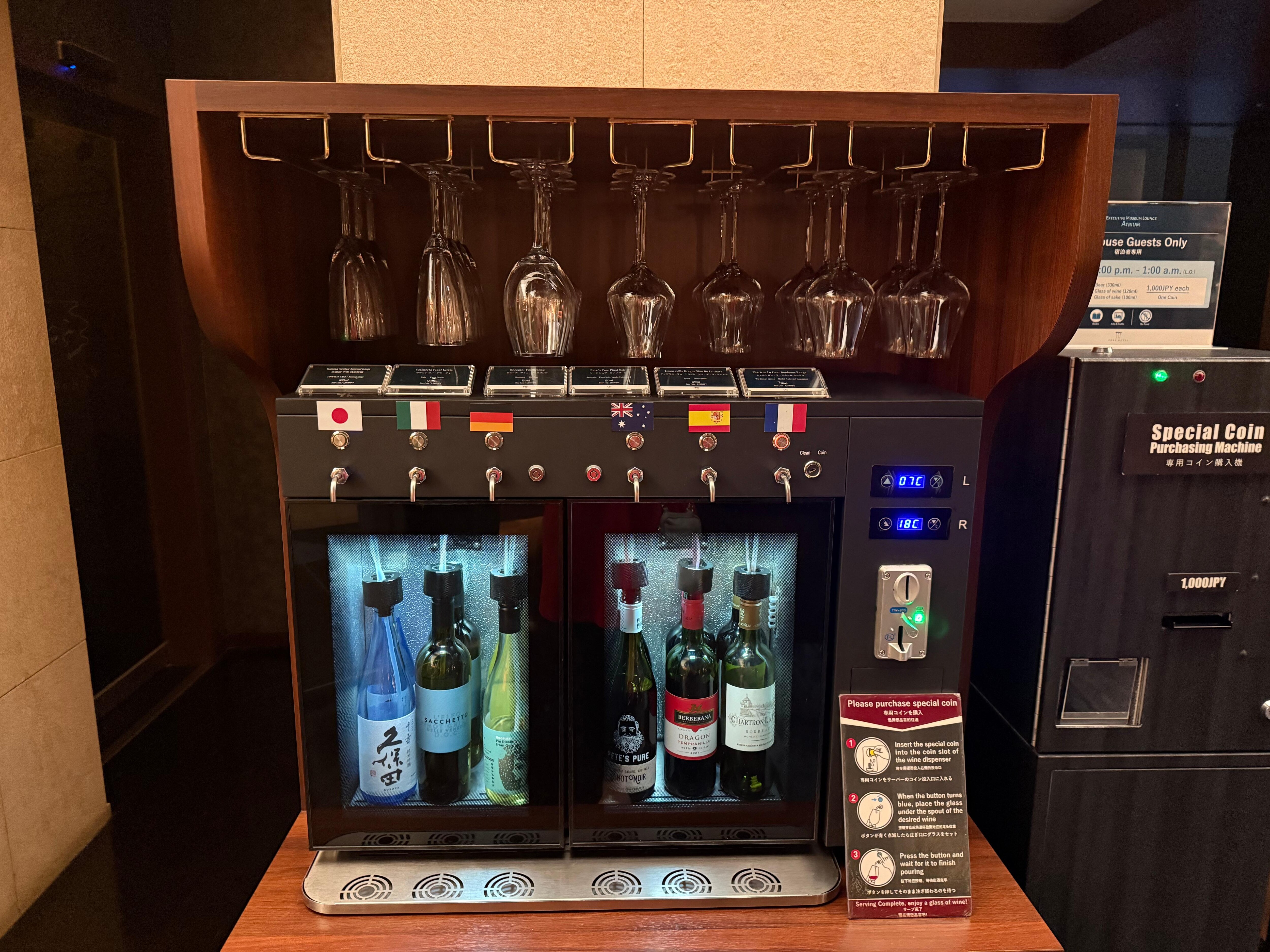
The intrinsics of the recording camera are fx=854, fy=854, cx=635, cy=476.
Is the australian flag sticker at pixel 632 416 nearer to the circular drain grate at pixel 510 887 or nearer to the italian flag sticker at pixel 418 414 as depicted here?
the italian flag sticker at pixel 418 414

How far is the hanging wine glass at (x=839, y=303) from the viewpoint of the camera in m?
1.46

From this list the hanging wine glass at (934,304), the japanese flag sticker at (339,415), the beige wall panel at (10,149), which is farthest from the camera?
the beige wall panel at (10,149)

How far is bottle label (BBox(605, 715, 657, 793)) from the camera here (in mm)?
1445

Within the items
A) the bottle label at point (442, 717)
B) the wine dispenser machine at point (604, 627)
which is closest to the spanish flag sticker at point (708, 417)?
the wine dispenser machine at point (604, 627)

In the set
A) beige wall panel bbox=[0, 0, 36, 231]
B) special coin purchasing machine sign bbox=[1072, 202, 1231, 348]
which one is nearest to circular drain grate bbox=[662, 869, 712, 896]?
special coin purchasing machine sign bbox=[1072, 202, 1231, 348]

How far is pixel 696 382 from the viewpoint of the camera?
1.32 meters

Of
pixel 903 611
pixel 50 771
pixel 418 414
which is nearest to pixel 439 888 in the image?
pixel 418 414

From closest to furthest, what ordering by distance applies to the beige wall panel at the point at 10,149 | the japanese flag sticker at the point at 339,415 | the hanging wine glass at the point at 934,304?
the japanese flag sticker at the point at 339,415 → the hanging wine glass at the point at 934,304 → the beige wall panel at the point at 10,149

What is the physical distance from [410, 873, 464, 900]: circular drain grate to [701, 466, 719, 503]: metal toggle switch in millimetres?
752

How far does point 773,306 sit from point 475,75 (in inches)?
28.0

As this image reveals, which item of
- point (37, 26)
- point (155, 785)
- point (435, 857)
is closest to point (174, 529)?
point (155, 785)

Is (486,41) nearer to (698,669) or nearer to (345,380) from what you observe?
(345,380)

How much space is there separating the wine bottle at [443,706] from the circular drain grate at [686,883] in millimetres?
376

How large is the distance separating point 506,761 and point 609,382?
664 millimetres
